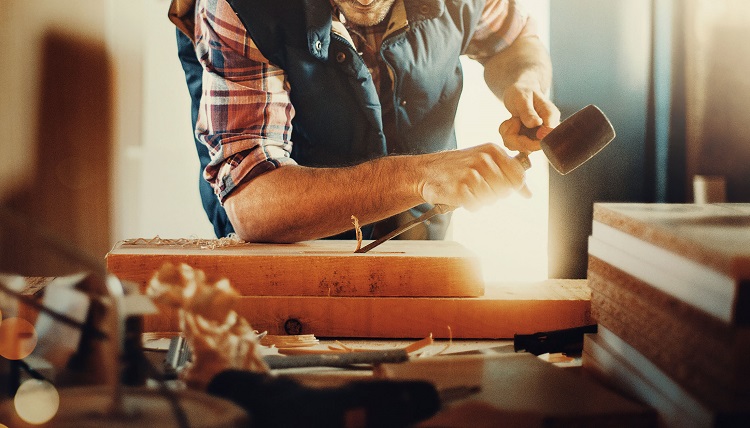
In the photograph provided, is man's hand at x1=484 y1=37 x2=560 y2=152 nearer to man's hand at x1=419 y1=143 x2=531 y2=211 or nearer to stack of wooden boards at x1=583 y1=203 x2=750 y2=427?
Answer: man's hand at x1=419 y1=143 x2=531 y2=211

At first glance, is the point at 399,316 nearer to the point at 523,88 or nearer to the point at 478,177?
the point at 478,177

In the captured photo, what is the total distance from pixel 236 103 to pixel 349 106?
37 cm

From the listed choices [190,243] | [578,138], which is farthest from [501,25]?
[190,243]

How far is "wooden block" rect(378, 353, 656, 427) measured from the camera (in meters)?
0.58

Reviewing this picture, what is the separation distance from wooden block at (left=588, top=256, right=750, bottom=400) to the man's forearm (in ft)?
2.48

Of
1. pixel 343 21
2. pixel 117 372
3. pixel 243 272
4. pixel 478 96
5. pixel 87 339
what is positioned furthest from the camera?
pixel 478 96

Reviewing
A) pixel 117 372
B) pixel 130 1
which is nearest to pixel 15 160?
pixel 130 1

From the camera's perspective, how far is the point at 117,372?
0.49 m

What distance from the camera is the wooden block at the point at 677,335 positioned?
21.0 inches

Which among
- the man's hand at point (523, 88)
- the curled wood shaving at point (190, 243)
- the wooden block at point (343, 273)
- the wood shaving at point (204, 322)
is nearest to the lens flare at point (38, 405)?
the wood shaving at point (204, 322)

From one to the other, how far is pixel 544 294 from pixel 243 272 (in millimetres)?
486

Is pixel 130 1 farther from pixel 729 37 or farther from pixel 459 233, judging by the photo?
pixel 729 37

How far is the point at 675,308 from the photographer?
63 centimetres

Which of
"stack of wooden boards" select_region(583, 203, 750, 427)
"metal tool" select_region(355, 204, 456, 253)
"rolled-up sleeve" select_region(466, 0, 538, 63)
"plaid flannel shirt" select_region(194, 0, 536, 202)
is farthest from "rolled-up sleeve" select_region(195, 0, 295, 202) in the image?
"stack of wooden boards" select_region(583, 203, 750, 427)
